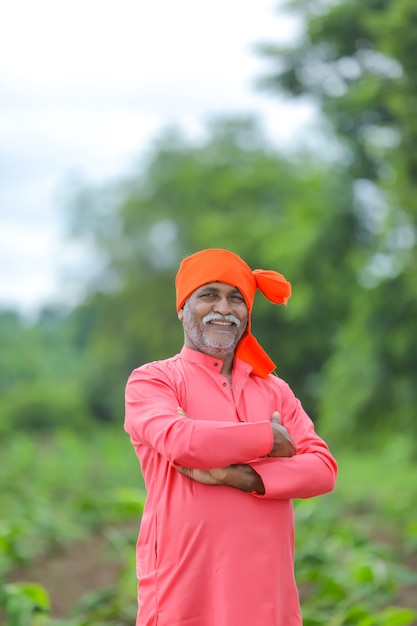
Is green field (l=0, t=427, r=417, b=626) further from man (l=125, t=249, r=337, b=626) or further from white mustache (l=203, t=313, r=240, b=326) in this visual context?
white mustache (l=203, t=313, r=240, b=326)

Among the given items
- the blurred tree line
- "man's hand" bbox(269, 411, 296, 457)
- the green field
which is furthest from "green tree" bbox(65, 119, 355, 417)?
"man's hand" bbox(269, 411, 296, 457)

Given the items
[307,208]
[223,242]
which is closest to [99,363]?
[223,242]

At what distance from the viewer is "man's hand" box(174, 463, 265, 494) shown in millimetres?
2787

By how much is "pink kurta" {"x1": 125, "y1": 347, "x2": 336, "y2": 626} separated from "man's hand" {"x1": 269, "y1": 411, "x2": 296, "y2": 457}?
0.03m

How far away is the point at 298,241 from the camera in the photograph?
42.7ft

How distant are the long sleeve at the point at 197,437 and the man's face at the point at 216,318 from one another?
24 cm

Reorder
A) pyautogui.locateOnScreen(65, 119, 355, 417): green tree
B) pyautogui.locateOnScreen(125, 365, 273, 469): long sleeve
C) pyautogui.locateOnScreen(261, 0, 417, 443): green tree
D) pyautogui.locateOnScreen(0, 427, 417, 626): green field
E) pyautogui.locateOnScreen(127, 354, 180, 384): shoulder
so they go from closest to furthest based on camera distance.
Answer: pyautogui.locateOnScreen(125, 365, 273, 469): long sleeve, pyautogui.locateOnScreen(127, 354, 180, 384): shoulder, pyautogui.locateOnScreen(0, 427, 417, 626): green field, pyautogui.locateOnScreen(261, 0, 417, 443): green tree, pyautogui.locateOnScreen(65, 119, 355, 417): green tree

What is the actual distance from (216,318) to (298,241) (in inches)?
399

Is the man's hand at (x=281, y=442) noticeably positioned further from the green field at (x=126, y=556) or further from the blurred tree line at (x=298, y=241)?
the blurred tree line at (x=298, y=241)

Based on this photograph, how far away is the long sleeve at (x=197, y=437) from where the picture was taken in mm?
2707

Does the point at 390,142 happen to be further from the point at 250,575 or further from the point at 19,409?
the point at 19,409

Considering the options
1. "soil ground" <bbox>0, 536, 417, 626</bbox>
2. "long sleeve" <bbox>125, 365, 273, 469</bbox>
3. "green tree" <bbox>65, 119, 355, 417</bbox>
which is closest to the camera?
"long sleeve" <bbox>125, 365, 273, 469</bbox>

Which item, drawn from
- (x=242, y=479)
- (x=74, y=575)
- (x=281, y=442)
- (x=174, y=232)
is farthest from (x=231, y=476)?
(x=174, y=232)

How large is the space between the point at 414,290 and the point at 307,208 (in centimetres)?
351
